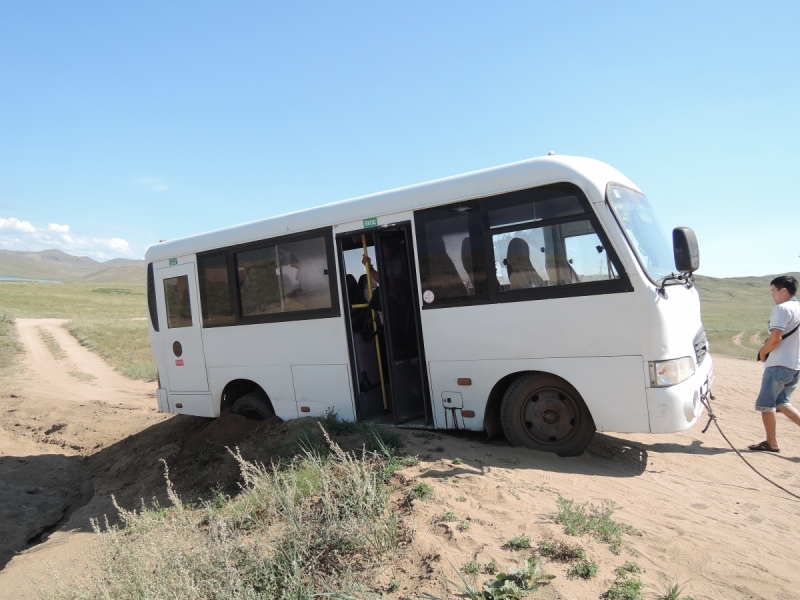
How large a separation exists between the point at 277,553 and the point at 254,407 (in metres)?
4.43

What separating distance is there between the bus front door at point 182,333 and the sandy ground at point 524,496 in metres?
0.76

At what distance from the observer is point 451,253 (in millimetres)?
6426

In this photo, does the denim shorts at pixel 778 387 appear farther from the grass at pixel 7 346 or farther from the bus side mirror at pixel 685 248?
the grass at pixel 7 346

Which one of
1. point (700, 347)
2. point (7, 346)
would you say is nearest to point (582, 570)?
point (700, 347)

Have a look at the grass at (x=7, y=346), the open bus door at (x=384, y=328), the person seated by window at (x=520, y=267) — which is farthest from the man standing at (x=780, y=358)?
the grass at (x=7, y=346)

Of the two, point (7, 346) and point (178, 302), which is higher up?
point (178, 302)

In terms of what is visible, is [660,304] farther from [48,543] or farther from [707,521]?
[48,543]

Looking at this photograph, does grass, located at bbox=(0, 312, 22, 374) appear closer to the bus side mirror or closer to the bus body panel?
the bus body panel

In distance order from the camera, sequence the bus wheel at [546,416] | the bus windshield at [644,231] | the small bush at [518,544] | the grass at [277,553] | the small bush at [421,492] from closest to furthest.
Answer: the grass at [277,553]
the small bush at [518,544]
the small bush at [421,492]
the bus windshield at [644,231]
the bus wheel at [546,416]

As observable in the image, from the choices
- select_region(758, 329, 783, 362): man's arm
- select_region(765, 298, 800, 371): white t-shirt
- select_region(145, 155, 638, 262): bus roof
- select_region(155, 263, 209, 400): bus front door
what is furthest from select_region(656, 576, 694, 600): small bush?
select_region(155, 263, 209, 400): bus front door

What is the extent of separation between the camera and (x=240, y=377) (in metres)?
8.33

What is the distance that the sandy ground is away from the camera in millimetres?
3748

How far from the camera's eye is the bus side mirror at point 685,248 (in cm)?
530

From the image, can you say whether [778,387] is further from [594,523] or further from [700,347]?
[594,523]
